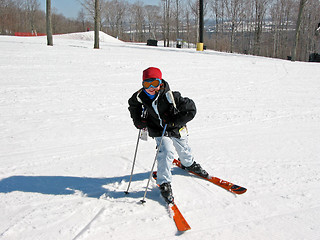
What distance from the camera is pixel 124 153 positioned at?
463cm

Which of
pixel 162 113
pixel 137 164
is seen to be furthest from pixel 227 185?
pixel 137 164

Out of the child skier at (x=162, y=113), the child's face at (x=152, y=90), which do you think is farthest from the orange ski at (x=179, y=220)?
the child's face at (x=152, y=90)

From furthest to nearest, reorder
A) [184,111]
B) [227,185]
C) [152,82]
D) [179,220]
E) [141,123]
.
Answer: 1. [227,185]
2. [141,123]
3. [184,111]
4. [152,82]
5. [179,220]

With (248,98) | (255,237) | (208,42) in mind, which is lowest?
(255,237)

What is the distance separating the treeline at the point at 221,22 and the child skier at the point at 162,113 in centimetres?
2023

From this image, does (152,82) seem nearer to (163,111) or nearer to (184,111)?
(163,111)

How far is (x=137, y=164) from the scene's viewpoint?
13.8 feet

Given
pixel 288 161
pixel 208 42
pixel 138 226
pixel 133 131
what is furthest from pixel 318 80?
pixel 208 42

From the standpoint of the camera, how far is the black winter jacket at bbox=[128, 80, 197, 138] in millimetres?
3055

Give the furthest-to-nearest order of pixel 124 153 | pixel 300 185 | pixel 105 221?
pixel 124 153 < pixel 300 185 < pixel 105 221

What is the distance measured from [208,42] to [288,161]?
59.5 metres

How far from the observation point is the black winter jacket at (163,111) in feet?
10.0

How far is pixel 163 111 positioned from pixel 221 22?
180ft

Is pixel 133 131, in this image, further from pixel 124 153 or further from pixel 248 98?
pixel 248 98
